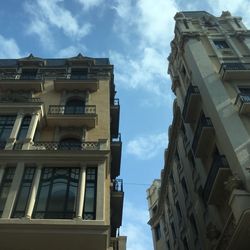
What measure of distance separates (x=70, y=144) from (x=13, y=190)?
4.60m

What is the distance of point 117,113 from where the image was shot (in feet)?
84.8

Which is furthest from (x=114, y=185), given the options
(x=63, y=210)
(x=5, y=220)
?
(x=5, y=220)

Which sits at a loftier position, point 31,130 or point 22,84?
point 22,84

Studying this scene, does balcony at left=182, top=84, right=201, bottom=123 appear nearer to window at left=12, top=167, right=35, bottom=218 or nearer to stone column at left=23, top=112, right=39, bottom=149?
stone column at left=23, top=112, right=39, bottom=149

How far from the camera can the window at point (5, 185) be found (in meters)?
15.9

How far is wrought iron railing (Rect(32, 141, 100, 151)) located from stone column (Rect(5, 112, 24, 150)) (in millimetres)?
1064

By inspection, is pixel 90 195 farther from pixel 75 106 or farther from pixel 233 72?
pixel 233 72

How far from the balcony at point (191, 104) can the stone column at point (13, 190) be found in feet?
38.2

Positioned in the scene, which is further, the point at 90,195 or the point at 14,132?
the point at 14,132

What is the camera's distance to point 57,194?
16.2 metres

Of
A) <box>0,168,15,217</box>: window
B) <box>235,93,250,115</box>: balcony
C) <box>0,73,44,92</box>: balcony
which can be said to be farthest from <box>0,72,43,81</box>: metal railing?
<box>235,93,250,115</box>: balcony

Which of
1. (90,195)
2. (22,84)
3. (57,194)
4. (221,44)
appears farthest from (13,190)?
(221,44)

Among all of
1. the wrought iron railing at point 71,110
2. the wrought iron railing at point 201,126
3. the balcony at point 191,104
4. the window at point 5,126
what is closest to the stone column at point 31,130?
the window at point 5,126

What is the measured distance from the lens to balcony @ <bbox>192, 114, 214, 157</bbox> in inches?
846
